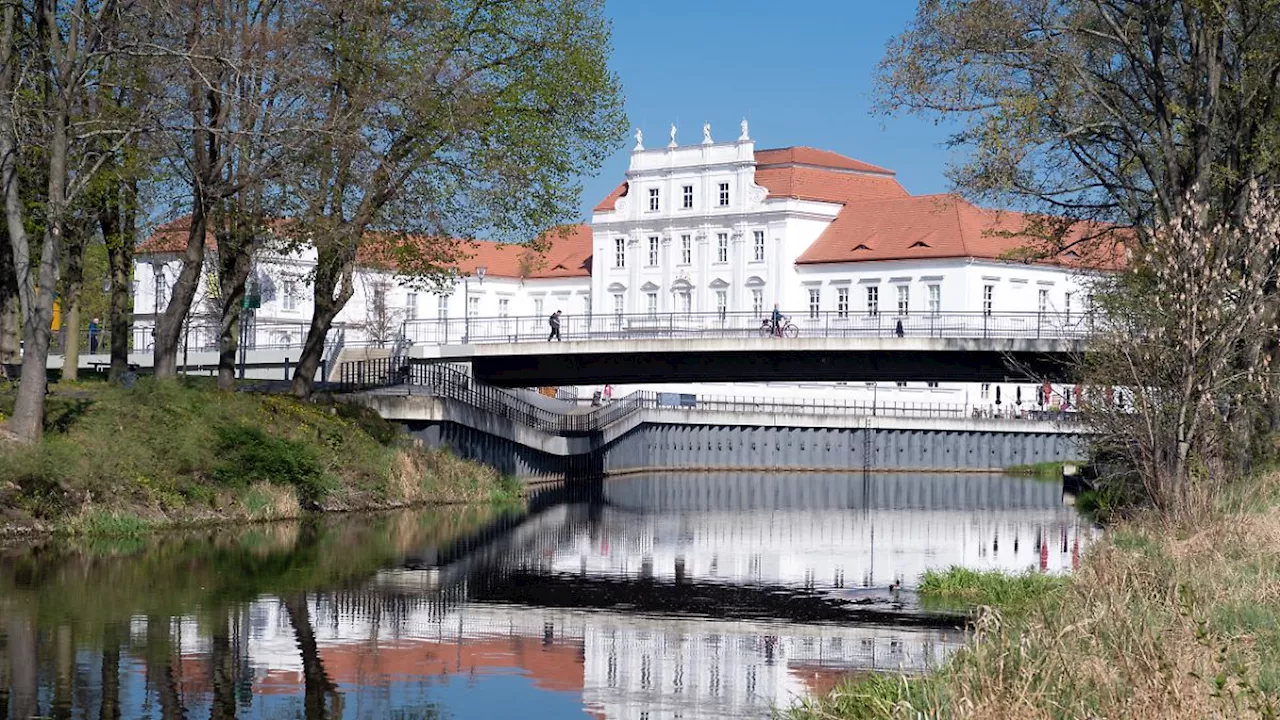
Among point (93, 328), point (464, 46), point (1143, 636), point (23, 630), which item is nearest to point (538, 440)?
point (464, 46)

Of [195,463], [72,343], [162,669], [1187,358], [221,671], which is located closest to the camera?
[162,669]

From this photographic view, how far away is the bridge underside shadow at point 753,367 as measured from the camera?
54.1 meters

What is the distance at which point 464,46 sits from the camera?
42.2m

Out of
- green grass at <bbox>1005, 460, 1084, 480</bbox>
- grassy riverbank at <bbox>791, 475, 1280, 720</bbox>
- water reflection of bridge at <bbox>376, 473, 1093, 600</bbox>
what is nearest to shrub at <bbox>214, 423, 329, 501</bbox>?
water reflection of bridge at <bbox>376, 473, 1093, 600</bbox>

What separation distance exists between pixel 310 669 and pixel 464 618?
4.92 m

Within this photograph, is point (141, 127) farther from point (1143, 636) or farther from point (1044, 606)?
point (1143, 636)

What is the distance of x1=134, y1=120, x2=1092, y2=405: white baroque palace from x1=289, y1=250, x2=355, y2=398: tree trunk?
52938mm

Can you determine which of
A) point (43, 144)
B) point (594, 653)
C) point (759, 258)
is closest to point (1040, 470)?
point (759, 258)

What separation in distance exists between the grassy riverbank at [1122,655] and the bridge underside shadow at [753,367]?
32.8 metres

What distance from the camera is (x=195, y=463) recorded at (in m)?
34.7

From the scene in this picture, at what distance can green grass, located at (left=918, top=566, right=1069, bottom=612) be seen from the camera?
2389 cm

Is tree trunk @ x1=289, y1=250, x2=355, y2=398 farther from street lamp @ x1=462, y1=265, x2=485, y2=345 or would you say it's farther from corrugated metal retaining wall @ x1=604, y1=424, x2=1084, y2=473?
corrugated metal retaining wall @ x1=604, y1=424, x2=1084, y2=473

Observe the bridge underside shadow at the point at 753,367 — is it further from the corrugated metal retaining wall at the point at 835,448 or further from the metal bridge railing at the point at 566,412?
the corrugated metal retaining wall at the point at 835,448

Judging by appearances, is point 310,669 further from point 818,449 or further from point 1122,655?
point 818,449
